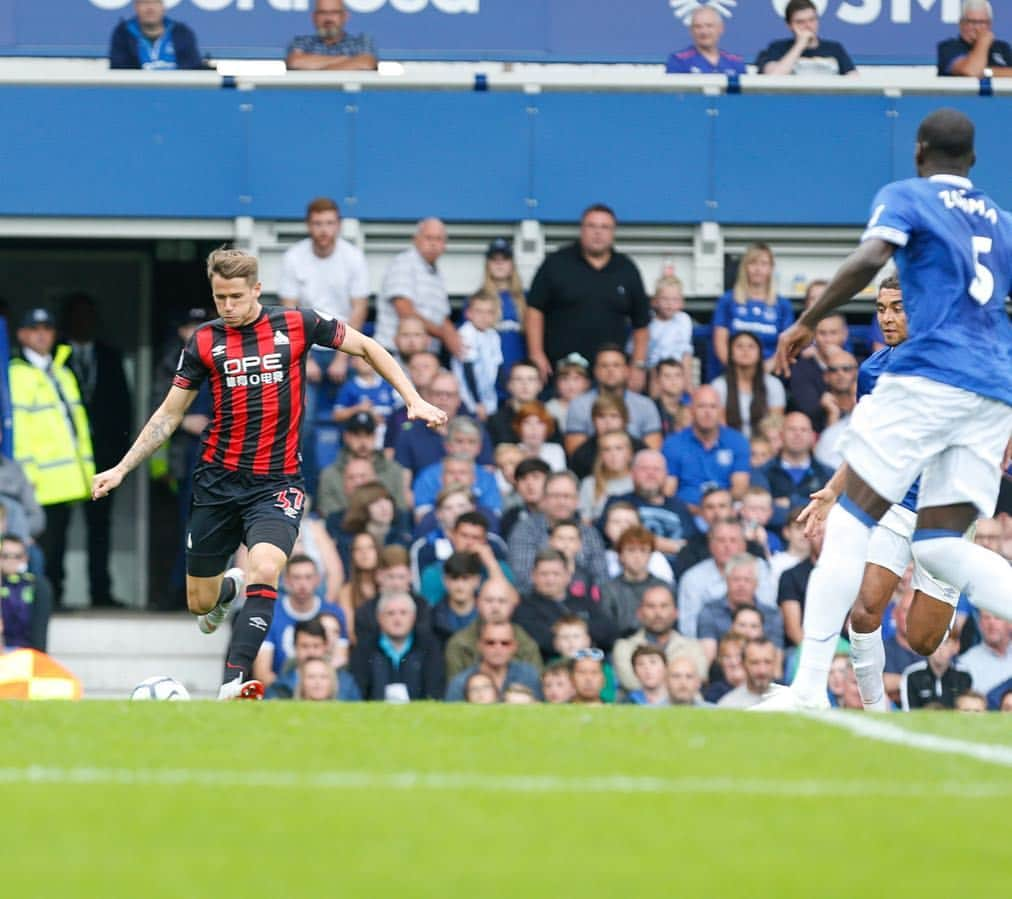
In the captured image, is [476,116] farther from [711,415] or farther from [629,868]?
[629,868]

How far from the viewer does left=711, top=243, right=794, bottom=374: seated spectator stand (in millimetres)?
14633

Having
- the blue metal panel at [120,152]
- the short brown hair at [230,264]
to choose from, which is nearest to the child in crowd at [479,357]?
the blue metal panel at [120,152]

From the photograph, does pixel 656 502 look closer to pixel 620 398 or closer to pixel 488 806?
pixel 620 398

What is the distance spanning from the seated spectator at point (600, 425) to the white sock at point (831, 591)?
630 cm

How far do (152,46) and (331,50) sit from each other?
1342mm

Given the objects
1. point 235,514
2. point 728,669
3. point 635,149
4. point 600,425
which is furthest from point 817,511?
point 635,149

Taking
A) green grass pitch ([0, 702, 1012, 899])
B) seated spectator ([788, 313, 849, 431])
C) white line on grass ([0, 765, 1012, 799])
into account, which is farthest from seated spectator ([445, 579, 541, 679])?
white line on grass ([0, 765, 1012, 799])

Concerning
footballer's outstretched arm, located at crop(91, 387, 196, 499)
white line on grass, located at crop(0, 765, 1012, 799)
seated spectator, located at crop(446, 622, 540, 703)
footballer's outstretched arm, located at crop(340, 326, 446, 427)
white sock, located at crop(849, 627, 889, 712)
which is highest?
footballer's outstretched arm, located at crop(340, 326, 446, 427)

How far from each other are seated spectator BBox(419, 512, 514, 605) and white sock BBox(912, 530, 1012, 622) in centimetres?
564

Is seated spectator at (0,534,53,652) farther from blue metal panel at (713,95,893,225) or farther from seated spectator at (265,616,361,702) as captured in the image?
blue metal panel at (713,95,893,225)

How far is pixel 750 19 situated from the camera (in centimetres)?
1686

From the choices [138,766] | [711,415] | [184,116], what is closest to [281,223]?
[184,116]

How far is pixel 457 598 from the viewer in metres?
12.7

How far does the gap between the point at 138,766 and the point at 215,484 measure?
3743 mm
